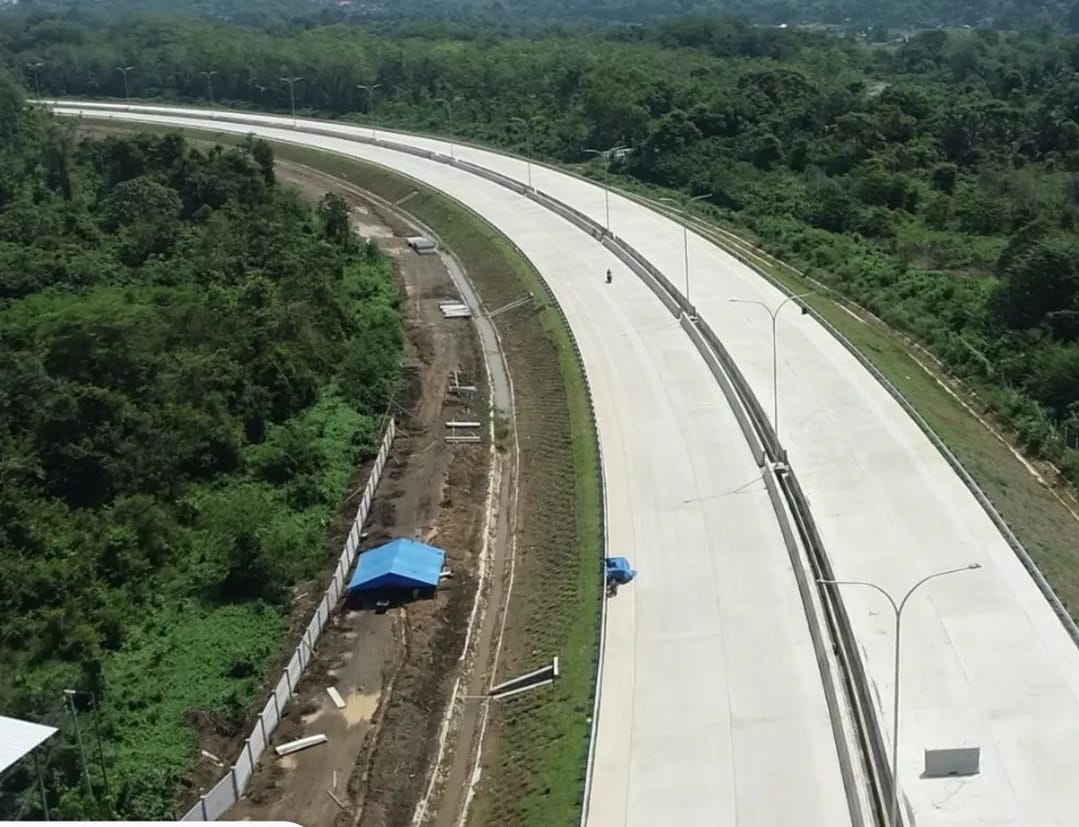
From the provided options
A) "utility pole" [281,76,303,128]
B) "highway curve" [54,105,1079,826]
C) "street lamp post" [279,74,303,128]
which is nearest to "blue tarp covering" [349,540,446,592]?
"highway curve" [54,105,1079,826]

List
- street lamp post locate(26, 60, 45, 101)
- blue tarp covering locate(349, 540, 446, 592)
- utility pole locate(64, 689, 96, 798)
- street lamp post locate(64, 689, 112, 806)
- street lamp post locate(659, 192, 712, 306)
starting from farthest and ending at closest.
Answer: street lamp post locate(26, 60, 45, 101) → street lamp post locate(659, 192, 712, 306) → blue tarp covering locate(349, 540, 446, 592) → street lamp post locate(64, 689, 112, 806) → utility pole locate(64, 689, 96, 798)

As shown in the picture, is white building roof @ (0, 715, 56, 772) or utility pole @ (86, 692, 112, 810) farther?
utility pole @ (86, 692, 112, 810)

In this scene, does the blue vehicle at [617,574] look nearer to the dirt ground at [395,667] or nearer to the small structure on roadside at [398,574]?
the dirt ground at [395,667]

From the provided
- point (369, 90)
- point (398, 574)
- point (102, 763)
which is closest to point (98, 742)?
point (102, 763)

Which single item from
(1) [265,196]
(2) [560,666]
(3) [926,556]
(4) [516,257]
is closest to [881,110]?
(4) [516,257]

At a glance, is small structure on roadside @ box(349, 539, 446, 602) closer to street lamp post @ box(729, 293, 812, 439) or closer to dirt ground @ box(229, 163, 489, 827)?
dirt ground @ box(229, 163, 489, 827)

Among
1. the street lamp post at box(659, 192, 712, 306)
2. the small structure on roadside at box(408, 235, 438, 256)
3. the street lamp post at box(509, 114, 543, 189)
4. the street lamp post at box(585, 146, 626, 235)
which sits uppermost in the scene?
the street lamp post at box(509, 114, 543, 189)

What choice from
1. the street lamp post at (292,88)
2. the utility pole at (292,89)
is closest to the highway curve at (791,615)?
the utility pole at (292,89)
